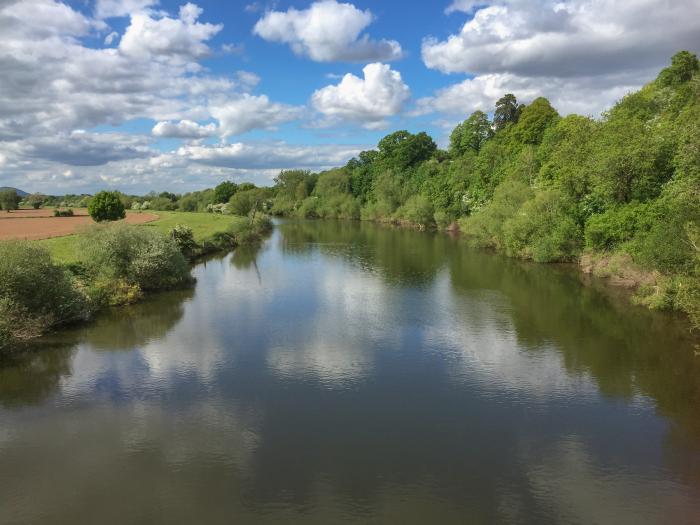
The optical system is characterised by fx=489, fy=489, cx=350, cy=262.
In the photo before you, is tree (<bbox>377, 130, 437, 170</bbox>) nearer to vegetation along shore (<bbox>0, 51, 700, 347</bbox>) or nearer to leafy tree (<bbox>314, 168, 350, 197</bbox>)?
leafy tree (<bbox>314, 168, 350, 197</bbox>)

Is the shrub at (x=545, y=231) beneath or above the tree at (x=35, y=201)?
beneath

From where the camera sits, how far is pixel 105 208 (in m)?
63.2

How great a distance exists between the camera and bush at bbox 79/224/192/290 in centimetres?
3309

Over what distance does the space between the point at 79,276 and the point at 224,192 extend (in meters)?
107

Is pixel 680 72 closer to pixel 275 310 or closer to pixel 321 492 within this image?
pixel 275 310

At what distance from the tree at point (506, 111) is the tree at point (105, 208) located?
233ft

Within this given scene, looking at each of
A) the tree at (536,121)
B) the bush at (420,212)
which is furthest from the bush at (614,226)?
the bush at (420,212)

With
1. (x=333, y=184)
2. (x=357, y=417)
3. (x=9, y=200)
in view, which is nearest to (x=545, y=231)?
(x=357, y=417)

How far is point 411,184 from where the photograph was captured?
103 meters

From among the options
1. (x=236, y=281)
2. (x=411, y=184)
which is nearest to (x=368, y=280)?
(x=236, y=281)

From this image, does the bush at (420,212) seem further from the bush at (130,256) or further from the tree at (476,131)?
the bush at (130,256)

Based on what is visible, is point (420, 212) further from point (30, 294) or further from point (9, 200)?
point (9, 200)

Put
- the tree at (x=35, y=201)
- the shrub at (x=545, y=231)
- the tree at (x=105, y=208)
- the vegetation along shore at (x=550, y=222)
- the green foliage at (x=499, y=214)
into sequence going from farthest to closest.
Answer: the tree at (x=35, y=201) < the tree at (x=105, y=208) < the green foliage at (x=499, y=214) < the shrub at (x=545, y=231) < the vegetation along shore at (x=550, y=222)

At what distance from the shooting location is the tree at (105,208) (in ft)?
206
